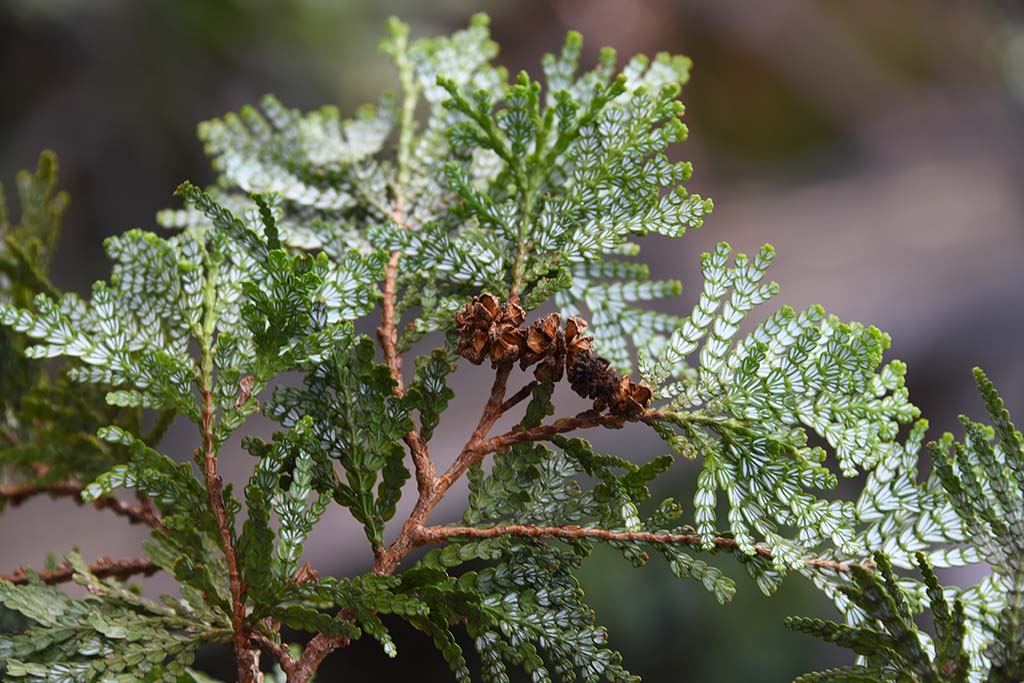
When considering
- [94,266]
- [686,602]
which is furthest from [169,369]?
[94,266]

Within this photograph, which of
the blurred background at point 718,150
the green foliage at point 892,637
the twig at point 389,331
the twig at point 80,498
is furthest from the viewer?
the blurred background at point 718,150

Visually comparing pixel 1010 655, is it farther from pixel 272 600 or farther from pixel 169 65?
pixel 169 65

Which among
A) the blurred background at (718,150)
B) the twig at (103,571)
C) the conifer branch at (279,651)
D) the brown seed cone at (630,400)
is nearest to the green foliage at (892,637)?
the brown seed cone at (630,400)

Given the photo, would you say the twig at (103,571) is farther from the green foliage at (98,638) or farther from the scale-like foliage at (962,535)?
the scale-like foliage at (962,535)

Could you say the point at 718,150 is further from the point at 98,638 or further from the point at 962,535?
the point at 98,638

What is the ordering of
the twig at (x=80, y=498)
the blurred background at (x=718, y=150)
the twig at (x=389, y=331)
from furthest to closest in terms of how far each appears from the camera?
the blurred background at (x=718, y=150) → the twig at (x=80, y=498) → the twig at (x=389, y=331)

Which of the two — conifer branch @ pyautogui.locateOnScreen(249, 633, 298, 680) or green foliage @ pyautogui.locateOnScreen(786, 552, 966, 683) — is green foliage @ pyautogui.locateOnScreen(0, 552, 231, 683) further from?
green foliage @ pyautogui.locateOnScreen(786, 552, 966, 683)

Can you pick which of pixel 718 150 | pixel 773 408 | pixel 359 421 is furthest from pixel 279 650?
pixel 718 150
